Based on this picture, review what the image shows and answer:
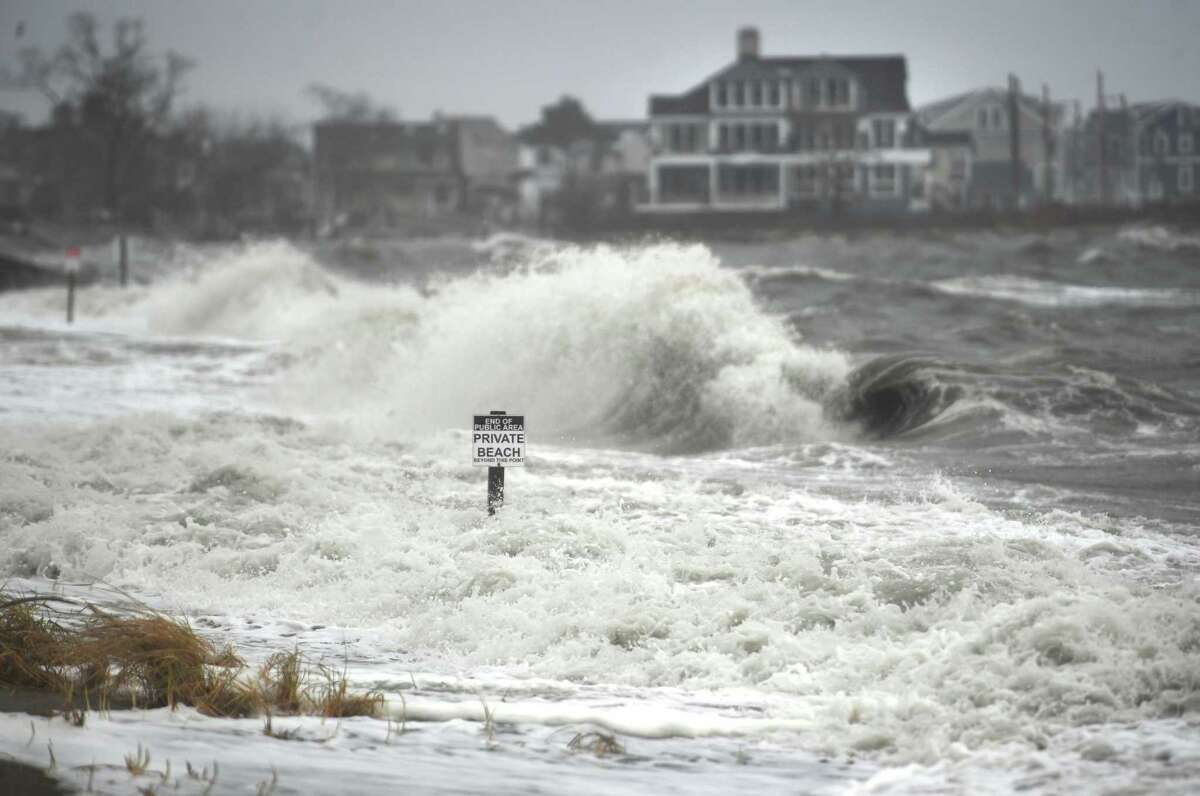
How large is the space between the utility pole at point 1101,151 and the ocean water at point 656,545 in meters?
52.3

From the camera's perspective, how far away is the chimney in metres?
76.6

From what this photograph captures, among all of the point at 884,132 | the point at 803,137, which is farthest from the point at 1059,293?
the point at 884,132

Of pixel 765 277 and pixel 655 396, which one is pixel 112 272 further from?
pixel 655 396

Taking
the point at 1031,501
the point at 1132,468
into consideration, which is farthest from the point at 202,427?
the point at 1132,468

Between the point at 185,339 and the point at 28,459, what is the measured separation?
1956 centimetres

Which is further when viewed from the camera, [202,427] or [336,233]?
[336,233]

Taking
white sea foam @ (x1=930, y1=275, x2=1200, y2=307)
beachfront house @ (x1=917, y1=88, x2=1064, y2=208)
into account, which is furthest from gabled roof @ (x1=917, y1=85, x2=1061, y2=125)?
white sea foam @ (x1=930, y1=275, x2=1200, y2=307)

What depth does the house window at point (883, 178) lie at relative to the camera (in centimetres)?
7262

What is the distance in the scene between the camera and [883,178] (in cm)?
7281

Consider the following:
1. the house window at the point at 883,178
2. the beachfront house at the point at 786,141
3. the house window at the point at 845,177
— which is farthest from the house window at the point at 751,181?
the house window at the point at 883,178

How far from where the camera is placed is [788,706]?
209 inches

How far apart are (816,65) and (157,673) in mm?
73176

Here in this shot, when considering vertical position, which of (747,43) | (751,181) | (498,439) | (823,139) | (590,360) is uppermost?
(747,43)

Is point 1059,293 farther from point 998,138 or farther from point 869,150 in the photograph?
point 998,138
